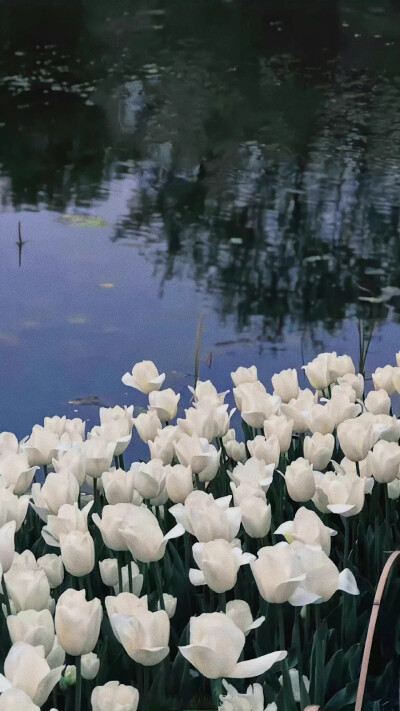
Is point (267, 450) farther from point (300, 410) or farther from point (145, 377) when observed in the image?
point (145, 377)

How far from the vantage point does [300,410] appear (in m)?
2.35

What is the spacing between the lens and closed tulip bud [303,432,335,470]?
6.91ft

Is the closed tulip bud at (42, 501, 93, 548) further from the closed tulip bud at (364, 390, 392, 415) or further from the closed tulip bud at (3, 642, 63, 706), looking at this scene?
the closed tulip bud at (364, 390, 392, 415)

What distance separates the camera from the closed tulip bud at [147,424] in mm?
2293

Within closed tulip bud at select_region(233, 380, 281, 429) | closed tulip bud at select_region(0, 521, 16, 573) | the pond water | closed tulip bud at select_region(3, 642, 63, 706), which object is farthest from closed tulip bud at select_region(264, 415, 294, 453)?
the pond water

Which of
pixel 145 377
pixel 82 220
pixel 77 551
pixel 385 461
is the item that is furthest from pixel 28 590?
pixel 82 220

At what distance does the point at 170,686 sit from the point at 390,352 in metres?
3.31

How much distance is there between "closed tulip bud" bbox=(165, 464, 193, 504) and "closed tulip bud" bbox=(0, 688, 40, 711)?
0.66 metres

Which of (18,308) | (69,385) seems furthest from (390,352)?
(18,308)

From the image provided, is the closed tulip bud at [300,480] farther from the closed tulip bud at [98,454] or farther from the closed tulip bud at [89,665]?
the closed tulip bud at [89,665]

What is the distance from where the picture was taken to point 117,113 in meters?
10.1

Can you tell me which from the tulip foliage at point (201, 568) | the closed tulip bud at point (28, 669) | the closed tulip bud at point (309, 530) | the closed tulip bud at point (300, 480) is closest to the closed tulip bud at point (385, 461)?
the tulip foliage at point (201, 568)

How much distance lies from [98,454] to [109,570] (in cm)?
32

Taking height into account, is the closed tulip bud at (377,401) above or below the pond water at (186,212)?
above
